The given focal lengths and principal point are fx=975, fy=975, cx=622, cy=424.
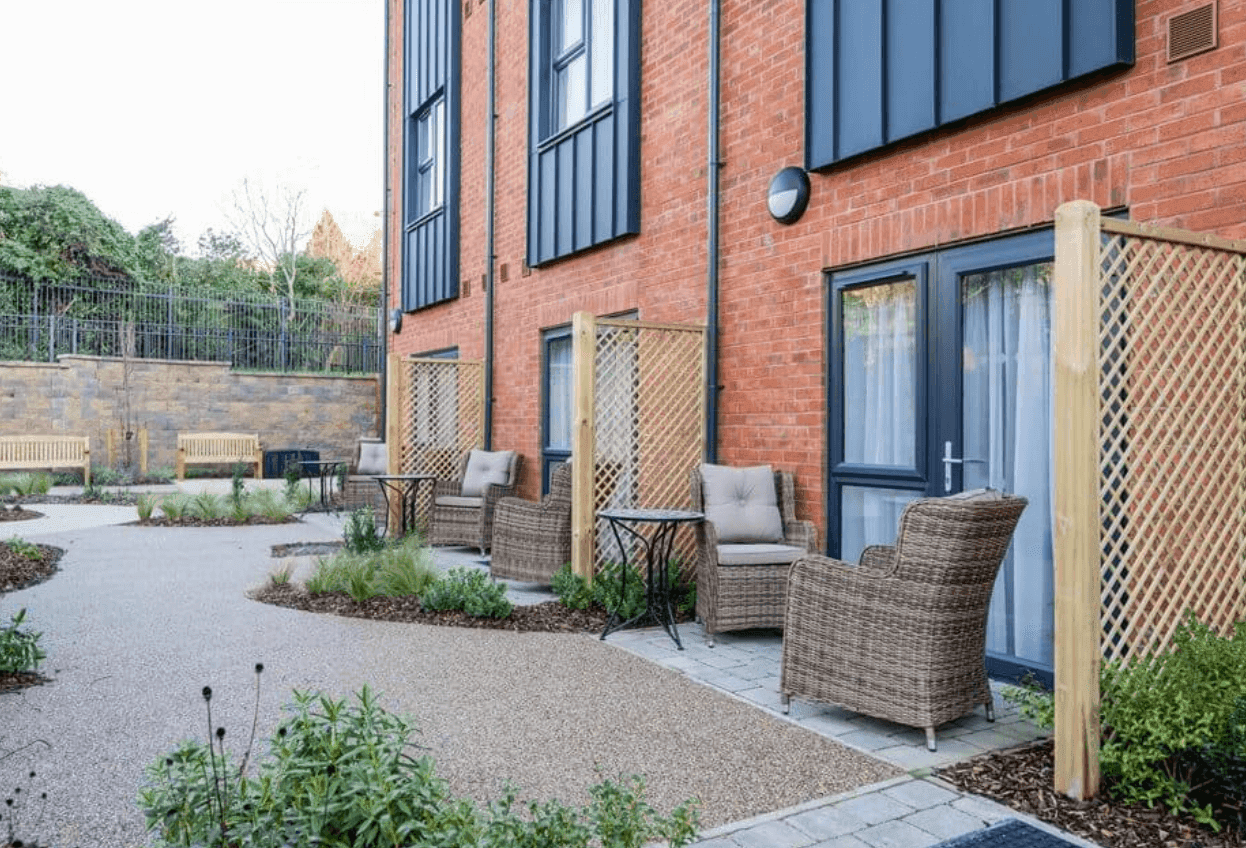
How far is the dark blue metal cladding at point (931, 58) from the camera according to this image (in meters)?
4.20

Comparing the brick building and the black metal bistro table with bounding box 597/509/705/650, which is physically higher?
the brick building

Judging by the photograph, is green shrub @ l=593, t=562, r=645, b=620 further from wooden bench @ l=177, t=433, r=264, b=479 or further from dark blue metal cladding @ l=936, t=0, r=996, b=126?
wooden bench @ l=177, t=433, r=264, b=479

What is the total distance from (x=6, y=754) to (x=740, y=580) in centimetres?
339

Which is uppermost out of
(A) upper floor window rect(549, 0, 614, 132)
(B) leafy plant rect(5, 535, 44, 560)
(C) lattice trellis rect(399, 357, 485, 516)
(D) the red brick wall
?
(A) upper floor window rect(549, 0, 614, 132)

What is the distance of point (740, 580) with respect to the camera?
5.30 metres

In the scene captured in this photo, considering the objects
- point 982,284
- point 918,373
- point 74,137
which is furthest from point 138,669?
point 74,137

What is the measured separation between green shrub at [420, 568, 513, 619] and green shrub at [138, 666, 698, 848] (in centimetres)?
357

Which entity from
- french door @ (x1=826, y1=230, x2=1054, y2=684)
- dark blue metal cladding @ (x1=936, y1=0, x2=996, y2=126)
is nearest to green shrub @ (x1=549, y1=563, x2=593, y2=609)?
french door @ (x1=826, y1=230, x2=1054, y2=684)

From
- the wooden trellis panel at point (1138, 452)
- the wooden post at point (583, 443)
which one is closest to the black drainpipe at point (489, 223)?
the wooden post at point (583, 443)

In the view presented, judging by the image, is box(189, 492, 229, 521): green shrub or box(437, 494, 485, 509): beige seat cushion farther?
box(189, 492, 229, 521): green shrub

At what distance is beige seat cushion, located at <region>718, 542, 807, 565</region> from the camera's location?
5262 millimetres

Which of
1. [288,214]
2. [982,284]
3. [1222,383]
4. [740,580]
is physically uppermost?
[288,214]

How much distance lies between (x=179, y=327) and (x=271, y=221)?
9067mm

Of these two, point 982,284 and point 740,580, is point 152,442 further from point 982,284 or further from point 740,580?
point 982,284
